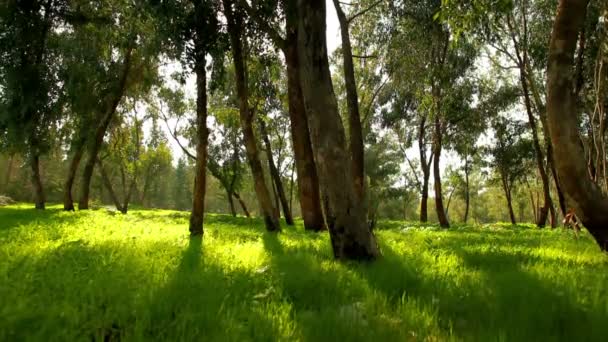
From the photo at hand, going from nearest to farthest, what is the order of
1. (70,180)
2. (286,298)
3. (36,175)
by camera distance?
(286,298) < (36,175) < (70,180)

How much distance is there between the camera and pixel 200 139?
35.0 ft

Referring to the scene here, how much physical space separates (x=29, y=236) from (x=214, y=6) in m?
7.71

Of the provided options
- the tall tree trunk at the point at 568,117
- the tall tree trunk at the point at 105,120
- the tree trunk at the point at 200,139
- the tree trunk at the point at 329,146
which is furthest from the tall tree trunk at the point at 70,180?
the tall tree trunk at the point at 568,117

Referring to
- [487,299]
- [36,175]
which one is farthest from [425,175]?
[487,299]

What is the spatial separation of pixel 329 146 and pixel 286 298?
286 cm

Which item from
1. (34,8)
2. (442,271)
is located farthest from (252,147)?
(34,8)

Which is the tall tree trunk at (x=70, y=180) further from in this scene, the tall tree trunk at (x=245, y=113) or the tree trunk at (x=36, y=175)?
the tall tree trunk at (x=245, y=113)

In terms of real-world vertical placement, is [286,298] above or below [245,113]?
below

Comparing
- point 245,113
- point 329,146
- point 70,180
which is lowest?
point 329,146

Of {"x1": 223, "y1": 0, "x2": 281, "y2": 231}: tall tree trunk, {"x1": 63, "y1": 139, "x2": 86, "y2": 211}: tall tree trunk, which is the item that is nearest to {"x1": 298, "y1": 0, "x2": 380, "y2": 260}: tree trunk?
{"x1": 223, "y1": 0, "x2": 281, "y2": 231}: tall tree trunk

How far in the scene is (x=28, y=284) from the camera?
13.0 feet

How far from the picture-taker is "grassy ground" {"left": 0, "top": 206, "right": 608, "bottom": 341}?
121 inches

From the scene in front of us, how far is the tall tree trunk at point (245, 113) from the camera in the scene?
1280cm

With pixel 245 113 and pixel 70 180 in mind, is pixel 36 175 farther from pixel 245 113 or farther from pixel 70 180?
pixel 245 113
